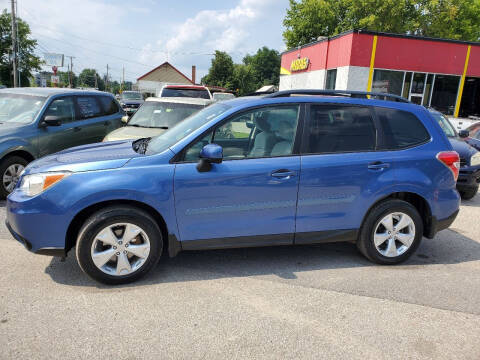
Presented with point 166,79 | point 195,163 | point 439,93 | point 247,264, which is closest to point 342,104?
point 195,163

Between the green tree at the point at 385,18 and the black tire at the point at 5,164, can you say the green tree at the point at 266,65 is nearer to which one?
the green tree at the point at 385,18

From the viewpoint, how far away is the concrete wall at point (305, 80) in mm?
25469

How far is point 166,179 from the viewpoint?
3.52 metres

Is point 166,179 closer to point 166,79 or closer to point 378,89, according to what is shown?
point 378,89

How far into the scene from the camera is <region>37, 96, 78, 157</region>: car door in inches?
262

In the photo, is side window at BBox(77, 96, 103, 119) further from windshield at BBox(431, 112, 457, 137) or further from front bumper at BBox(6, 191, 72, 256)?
windshield at BBox(431, 112, 457, 137)

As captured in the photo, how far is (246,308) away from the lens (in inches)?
130

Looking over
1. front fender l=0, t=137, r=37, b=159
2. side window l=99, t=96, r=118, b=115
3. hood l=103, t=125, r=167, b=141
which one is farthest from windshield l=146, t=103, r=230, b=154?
side window l=99, t=96, r=118, b=115

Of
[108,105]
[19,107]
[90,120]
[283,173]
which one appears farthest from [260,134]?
[108,105]

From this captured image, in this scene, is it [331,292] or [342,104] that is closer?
[331,292]

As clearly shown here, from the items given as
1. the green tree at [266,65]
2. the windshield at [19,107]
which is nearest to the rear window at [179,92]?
the windshield at [19,107]

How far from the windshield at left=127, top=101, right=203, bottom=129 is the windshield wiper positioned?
10.5ft

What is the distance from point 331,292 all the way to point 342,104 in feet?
6.23

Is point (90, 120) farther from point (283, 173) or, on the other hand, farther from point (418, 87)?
point (418, 87)
